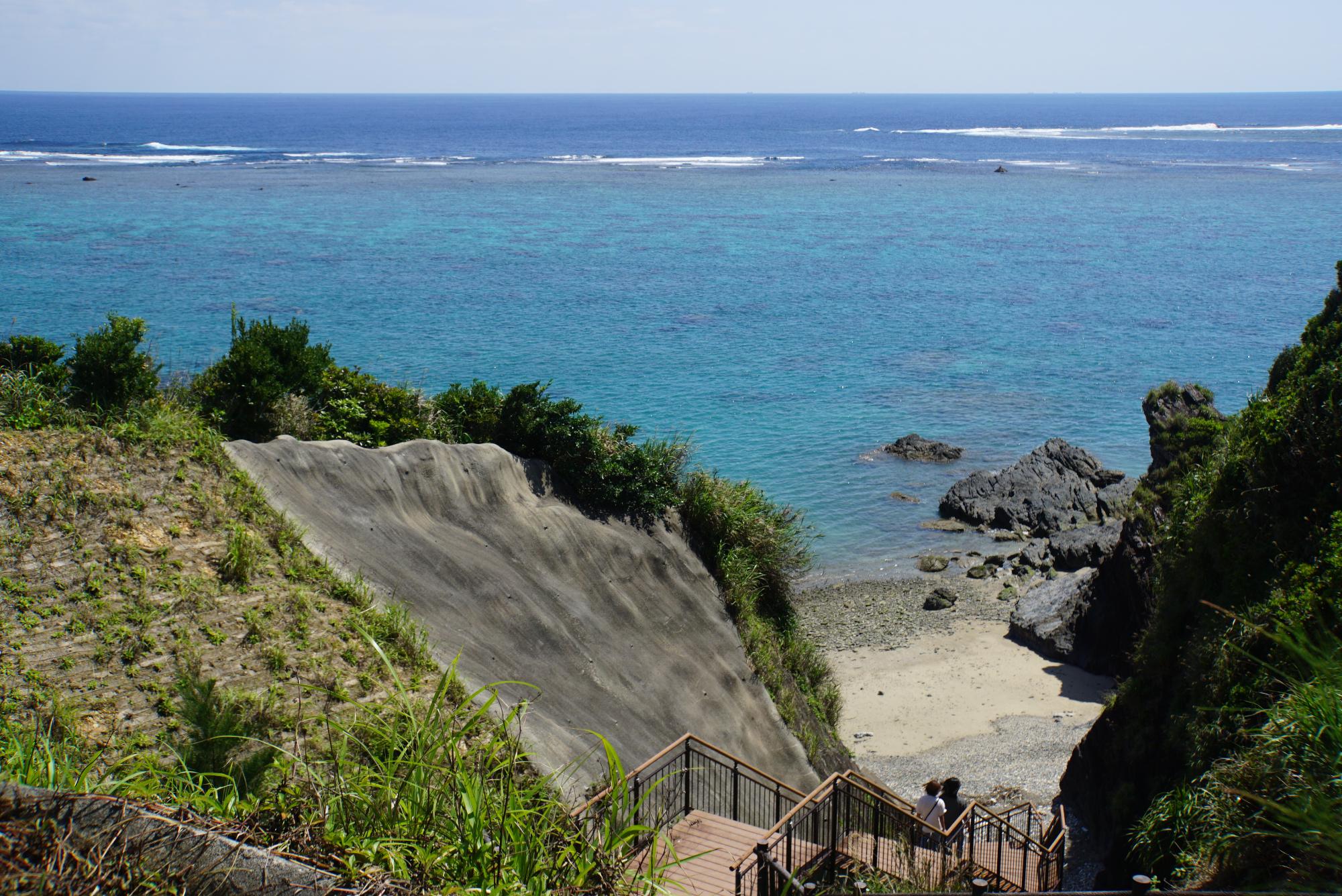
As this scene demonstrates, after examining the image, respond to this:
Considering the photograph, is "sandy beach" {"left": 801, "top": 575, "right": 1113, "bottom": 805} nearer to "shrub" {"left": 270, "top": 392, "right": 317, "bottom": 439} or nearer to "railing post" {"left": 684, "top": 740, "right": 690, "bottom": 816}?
"railing post" {"left": 684, "top": 740, "right": 690, "bottom": 816}

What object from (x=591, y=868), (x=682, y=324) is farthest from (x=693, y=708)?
(x=682, y=324)

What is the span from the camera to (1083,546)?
1272 inches

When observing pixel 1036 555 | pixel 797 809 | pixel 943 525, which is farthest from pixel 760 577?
pixel 943 525

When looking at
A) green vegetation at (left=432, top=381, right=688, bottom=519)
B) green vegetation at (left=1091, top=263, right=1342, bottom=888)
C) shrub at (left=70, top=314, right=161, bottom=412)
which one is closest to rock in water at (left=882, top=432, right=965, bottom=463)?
green vegetation at (left=1091, top=263, right=1342, bottom=888)

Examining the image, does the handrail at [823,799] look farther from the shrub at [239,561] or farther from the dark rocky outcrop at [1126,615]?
the shrub at [239,561]

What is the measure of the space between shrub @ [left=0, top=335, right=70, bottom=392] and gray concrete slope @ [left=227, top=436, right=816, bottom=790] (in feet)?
8.38

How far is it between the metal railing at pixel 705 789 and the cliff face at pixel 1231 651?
456 centimetres

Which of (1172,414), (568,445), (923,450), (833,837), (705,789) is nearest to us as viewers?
(833,837)

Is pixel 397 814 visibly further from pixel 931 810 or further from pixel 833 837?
pixel 931 810

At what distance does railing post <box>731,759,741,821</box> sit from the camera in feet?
41.4

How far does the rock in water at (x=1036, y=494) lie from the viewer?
3588 cm

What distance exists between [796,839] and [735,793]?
0.93 meters

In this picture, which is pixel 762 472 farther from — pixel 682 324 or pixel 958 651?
pixel 682 324

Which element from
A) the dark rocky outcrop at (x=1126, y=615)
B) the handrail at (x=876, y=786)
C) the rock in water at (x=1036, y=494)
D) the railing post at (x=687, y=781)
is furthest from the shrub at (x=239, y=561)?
the rock in water at (x=1036, y=494)
